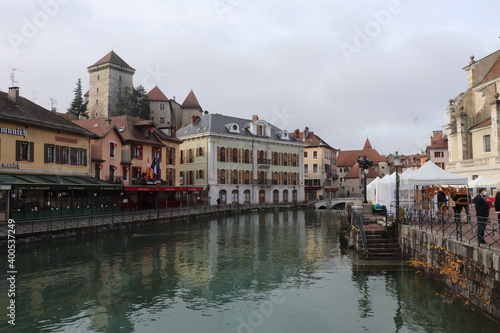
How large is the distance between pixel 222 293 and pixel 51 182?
21.4 metres

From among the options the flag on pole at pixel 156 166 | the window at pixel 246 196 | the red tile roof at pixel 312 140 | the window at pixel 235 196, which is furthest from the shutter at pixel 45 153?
the red tile roof at pixel 312 140

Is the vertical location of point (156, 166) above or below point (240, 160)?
below

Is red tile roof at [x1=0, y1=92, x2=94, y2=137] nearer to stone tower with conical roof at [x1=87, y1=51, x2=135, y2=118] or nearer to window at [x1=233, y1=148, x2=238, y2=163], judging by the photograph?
window at [x1=233, y1=148, x2=238, y2=163]

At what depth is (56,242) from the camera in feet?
79.9

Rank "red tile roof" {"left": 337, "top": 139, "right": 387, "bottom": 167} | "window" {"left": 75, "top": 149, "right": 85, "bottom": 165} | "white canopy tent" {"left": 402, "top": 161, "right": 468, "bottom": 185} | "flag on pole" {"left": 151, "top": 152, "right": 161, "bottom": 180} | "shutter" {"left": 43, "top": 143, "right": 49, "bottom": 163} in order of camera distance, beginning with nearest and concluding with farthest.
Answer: "white canopy tent" {"left": 402, "top": 161, "right": 468, "bottom": 185} → "shutter" {"left": 43, "top": 143, "right": 49, "bottom": 163} → "window" {"left": 75, "top": 149, "right": 85, "bottom": 165} → "flag on pole" {"left": 151, "top": 152, "right": 161, "bottom": 180} → "red tile roof" {"left": 337, "top": 139, "right": 387, "bottom": 167}

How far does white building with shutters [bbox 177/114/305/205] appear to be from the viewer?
58719 mm

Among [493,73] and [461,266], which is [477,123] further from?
[461,266]

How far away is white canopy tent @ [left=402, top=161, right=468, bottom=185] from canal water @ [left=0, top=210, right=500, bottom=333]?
13.8 feet

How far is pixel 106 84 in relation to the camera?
94875 mm

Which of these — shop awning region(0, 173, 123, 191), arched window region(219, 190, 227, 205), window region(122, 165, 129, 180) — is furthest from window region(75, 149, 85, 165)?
arched window region(219, 190, 227, 205)

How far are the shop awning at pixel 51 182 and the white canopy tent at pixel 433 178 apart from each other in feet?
77.5

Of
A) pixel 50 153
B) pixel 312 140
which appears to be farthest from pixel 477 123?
pixel 312 140

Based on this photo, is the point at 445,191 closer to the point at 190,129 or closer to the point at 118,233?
the point at 118,233

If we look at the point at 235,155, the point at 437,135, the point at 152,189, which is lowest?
the point at 152,189
